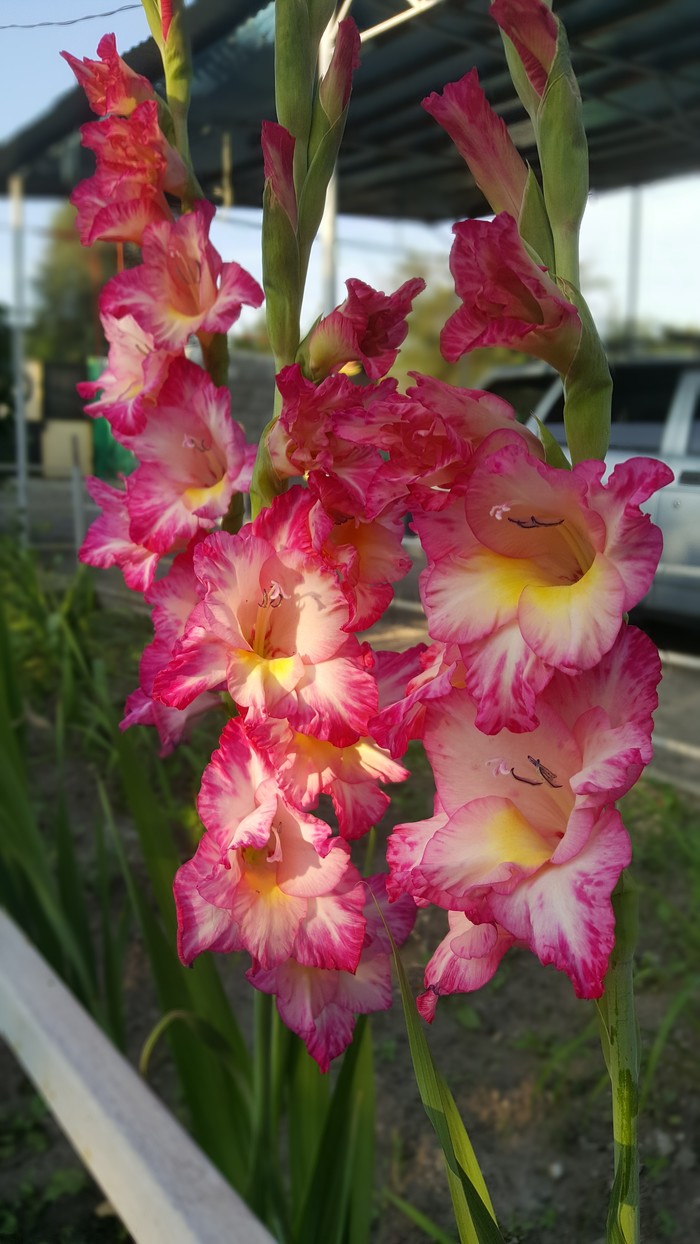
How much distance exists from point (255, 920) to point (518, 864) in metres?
0.20

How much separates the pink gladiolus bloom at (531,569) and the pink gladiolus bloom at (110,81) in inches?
14.9

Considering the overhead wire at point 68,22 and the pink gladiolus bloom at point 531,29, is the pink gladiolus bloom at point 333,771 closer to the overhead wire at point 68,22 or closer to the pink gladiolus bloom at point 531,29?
the pink gladiolus bloom at point 531,29

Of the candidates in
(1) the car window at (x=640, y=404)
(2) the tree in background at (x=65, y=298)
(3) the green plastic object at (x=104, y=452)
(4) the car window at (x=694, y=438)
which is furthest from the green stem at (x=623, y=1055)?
(2) the tree in background at (x=65, y=298)

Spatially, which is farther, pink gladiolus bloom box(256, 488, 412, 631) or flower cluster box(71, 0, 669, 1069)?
pink gladiolus bloom box(256, 488, 412, 631)

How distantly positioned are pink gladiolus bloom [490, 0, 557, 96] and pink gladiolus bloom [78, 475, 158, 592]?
1.17ft

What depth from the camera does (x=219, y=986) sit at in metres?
0.92

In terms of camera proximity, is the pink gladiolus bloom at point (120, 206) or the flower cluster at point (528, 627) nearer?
the flower cluster at point (528, 627)

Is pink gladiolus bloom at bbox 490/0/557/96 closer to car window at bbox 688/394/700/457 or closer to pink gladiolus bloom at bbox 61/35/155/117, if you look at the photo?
pink gladiolus bloom at bbox 61/35/155/117

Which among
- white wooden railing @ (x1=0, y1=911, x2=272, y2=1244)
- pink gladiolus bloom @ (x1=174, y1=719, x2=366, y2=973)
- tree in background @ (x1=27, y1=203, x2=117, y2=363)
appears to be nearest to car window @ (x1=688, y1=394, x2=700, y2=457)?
pink gladiolus bloom @ (x1=174, y1=719, x2=366, y2=973)

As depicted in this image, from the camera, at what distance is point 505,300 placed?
1.23 ft

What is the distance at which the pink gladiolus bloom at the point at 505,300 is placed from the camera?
358 mm

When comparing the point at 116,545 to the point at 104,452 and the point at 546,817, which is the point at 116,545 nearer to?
the point at 546,817

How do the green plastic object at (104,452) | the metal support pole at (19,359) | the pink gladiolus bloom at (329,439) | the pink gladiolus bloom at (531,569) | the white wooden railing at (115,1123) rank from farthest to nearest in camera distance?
the metal support pole at (19,359) → the green plastic object at (104,452) → the white wooden railing at (115,1123) → the pink gladiolus bloom at (329,439) → the pink gladiolus bloom at (531,569)

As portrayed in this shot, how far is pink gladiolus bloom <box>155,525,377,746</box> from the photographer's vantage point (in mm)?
484
